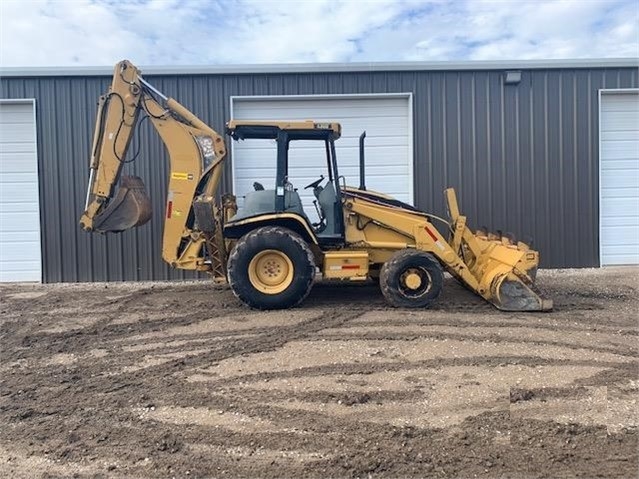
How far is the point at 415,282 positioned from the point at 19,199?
8.30 metres

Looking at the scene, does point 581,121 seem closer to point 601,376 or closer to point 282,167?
point 282,167

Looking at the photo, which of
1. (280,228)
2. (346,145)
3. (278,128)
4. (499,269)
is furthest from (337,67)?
(499,269)

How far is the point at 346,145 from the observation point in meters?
11.1

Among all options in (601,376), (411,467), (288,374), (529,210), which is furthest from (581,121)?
(411,467)

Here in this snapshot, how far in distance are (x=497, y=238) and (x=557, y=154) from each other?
412 centimetres

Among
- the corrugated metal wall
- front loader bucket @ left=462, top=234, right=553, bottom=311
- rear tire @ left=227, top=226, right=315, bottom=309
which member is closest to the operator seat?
rear tire @ left=227, top=226, right=315, bottom=309

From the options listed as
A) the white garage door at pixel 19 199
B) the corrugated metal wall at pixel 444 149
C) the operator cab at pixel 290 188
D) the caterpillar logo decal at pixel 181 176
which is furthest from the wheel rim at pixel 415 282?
the white garage door at pixel 19 199

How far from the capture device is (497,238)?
815cm

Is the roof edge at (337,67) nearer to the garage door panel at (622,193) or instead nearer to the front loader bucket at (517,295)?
the garage door panel at (622,193)

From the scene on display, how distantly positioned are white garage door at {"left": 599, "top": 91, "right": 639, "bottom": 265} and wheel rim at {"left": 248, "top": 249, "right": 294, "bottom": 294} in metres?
7.54

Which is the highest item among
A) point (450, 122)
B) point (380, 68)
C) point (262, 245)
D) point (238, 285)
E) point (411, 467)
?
point (380, 68)

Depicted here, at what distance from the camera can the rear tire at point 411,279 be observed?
7344 millimetres

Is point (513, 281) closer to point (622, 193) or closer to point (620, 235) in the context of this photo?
point (620, 235)

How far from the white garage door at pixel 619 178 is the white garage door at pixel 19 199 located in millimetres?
11729
